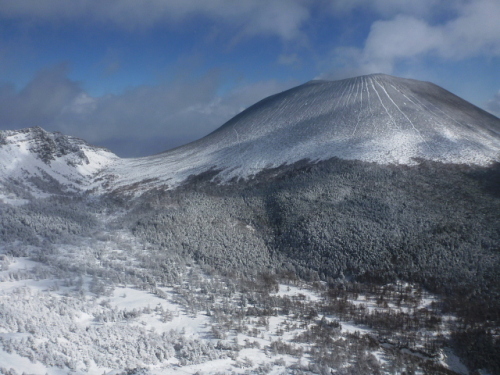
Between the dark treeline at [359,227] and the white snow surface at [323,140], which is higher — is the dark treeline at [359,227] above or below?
below

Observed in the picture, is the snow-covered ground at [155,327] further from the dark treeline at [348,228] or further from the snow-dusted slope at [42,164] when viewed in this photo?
the snow-dusted slope at [42,164]

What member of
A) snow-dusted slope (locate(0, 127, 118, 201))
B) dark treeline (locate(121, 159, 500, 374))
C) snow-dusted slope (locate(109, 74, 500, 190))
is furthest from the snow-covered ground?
snow-dusted slope (locate(0, 127, 118, 201))

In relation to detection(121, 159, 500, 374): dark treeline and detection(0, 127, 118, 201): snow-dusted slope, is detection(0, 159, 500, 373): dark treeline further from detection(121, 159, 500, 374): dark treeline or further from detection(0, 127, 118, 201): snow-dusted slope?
detection(0, 127, 118, 201): snow-dusted slope

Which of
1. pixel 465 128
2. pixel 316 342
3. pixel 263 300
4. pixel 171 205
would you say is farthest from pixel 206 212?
pixel 465 128

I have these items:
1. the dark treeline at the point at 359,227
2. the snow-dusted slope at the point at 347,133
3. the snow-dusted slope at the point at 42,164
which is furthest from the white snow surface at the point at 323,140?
the dark treeline at the point at 359,227

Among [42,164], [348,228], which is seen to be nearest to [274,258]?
[348,228]

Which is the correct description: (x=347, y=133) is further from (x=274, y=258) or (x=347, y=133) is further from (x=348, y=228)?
(x=274, y=258)
